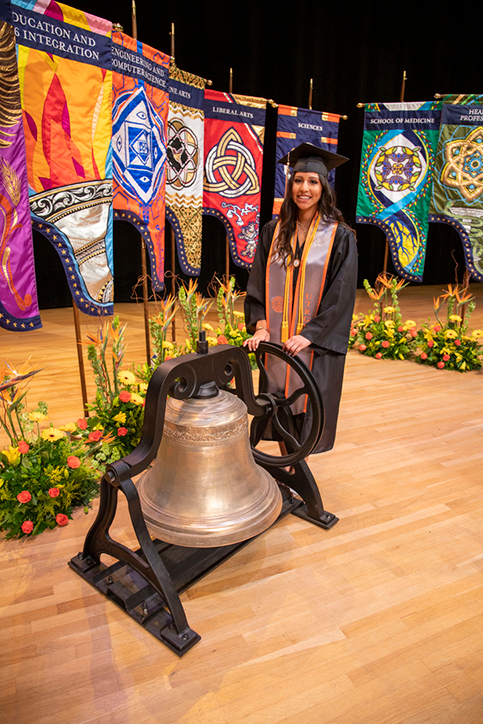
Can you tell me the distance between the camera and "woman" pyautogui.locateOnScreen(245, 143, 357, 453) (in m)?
2.09

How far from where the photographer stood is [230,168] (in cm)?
399

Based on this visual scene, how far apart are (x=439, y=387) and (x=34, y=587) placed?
3.15 meters

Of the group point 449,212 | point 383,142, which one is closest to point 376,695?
point 449,212

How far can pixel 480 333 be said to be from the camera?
4277mm

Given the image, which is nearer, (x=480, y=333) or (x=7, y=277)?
(x=7, y=277)

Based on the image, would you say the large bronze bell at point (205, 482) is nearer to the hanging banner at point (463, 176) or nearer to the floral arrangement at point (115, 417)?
the floral arrangement at point (115, 417)

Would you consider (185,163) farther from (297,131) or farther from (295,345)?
(295,345)

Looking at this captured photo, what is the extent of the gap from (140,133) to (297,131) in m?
2.08

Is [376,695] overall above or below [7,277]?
below

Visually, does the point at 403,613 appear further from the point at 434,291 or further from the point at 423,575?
the point at 434,291

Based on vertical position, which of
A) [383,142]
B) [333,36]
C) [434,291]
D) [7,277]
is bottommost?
[434,291]

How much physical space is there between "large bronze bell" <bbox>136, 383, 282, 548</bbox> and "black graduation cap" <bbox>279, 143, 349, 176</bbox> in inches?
42.6

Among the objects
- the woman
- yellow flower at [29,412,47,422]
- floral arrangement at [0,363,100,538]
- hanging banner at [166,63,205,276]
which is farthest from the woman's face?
hanging banner at [166,63,205,276]

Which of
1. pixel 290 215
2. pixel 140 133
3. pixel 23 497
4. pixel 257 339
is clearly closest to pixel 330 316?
pixel 257 339
